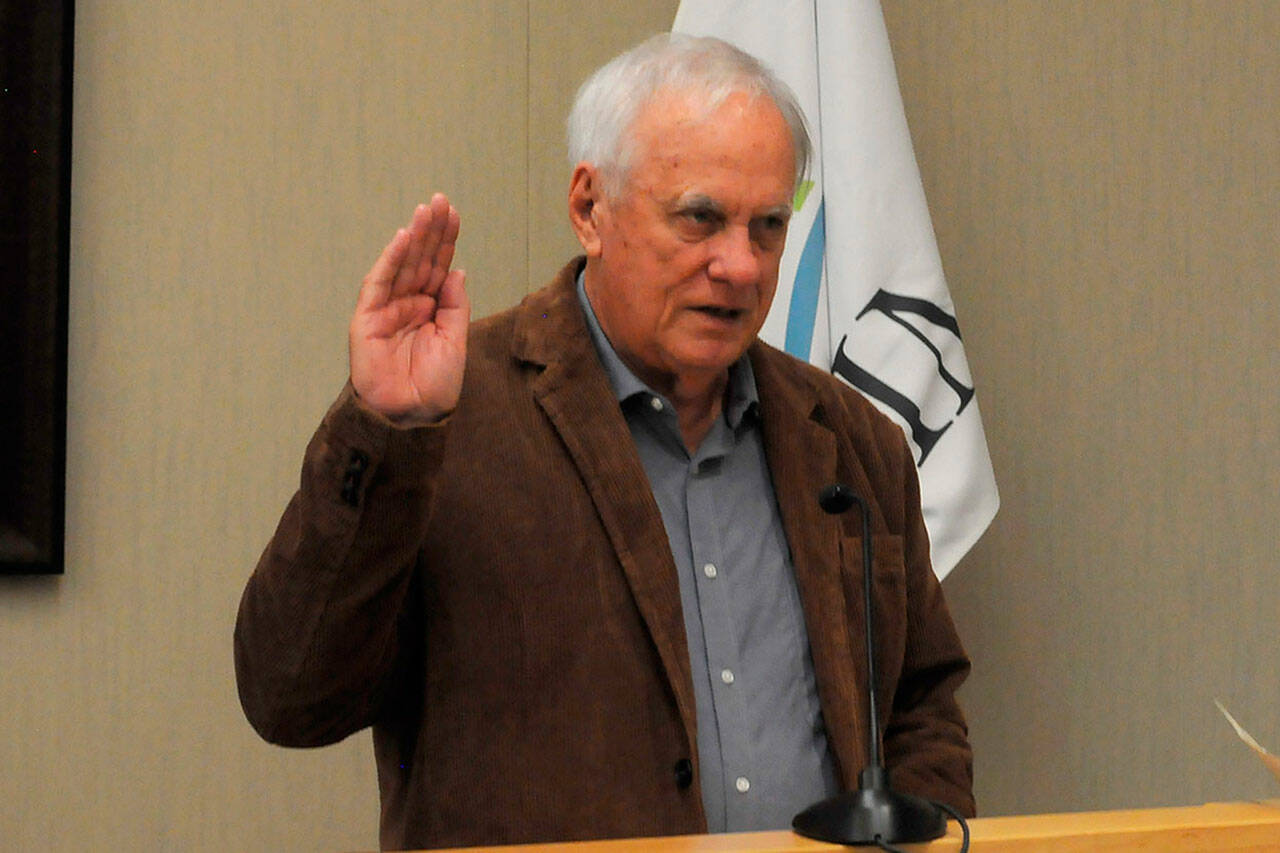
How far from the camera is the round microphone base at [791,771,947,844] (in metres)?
1.02

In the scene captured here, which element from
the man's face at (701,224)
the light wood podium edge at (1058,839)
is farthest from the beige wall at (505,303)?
the light wood podium edge at (1058,839)

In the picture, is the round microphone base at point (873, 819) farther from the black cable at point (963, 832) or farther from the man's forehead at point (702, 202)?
the man's forehead at point (702, 202)

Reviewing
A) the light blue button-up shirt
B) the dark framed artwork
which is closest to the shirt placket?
the light blue button-up shirt

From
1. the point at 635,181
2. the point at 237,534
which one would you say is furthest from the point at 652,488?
the point at 237,534

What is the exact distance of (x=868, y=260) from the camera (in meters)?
2.42

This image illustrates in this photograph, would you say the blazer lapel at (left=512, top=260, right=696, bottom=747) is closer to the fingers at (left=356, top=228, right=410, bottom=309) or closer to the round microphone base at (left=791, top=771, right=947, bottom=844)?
the fingers at (left=356, top=228, right=410, bottom=309)

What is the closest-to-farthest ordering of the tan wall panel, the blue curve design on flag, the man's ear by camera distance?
the man's ear, the blue curve design on flag, the tan wall panel

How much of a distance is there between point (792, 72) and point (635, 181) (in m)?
0.95

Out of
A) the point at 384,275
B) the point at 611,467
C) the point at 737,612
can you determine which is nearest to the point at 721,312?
the point at 611,467

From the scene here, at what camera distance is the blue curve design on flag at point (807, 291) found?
2.45 metres

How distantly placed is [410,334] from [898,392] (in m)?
1.24

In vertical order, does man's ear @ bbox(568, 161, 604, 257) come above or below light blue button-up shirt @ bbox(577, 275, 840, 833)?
above

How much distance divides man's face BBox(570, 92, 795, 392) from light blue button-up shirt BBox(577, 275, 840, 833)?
0.10 meters

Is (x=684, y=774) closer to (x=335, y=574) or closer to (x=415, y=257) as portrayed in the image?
(x=335, y=574)
